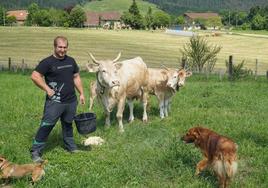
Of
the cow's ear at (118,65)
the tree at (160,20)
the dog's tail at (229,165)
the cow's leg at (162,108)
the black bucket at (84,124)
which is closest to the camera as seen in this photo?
the dog's tail at (229,165)

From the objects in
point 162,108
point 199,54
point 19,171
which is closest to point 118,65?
point 162,108

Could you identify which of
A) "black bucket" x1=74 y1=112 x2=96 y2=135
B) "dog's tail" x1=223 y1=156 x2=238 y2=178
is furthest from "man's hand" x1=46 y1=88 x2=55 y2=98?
"dog's tail" x1=223 y1=156 x2=238 y2=178

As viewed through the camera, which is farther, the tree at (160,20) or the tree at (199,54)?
the tree at (160,20)

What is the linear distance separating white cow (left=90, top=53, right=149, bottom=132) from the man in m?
1.69

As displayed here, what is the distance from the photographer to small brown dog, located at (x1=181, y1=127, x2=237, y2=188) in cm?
692

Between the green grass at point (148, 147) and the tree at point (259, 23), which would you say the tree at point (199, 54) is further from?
the tree at point (259, 23)

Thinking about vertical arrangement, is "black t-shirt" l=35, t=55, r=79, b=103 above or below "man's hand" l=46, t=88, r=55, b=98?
above

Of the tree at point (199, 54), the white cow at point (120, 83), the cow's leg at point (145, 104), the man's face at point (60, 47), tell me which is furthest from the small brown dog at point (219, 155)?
the tree at point (199, 54)

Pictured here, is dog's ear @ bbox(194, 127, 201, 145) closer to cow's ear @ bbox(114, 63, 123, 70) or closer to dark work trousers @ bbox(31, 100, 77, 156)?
dark work trousers @ bbox(31, 100, 77, 156)

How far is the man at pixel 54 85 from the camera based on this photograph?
875cm

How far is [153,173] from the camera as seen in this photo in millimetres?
8062

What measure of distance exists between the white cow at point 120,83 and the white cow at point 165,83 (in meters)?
0.40

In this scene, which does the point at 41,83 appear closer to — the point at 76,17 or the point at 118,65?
the point at 118,65

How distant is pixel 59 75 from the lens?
892 cm
